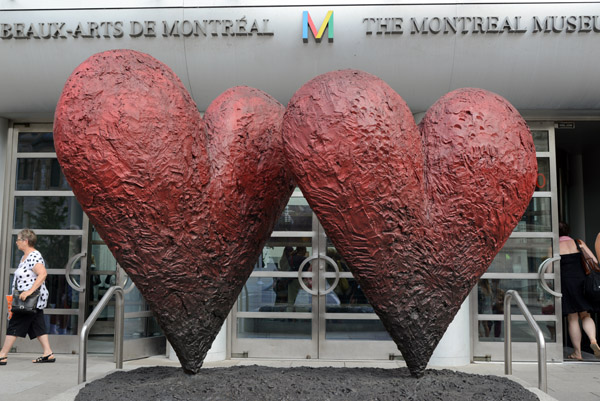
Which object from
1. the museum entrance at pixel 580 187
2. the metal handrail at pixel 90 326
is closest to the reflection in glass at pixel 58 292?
the metal handrail at pixel 90 326

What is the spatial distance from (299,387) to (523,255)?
4721 millimetres

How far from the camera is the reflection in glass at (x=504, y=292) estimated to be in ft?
21.8

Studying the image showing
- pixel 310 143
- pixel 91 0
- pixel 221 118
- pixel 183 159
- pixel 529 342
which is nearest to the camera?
pixel 310 143

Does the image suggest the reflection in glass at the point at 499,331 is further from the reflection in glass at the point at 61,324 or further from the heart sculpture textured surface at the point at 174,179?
the reflection in glass at the point at 61,324

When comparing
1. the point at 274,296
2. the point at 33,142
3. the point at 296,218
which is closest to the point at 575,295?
the point at 296,218

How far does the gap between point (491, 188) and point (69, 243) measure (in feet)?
18.9

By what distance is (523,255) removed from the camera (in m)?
6.71

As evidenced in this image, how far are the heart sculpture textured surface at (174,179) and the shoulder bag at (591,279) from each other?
4.88 meters

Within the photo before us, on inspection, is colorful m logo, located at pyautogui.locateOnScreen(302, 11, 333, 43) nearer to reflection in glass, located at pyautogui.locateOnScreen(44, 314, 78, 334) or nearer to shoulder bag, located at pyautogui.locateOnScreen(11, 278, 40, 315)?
shoulder bag, located at pyautogui.locateOnScreen(11, 278, 40, 315)

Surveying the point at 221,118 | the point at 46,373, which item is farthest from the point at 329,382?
the point at 46,373

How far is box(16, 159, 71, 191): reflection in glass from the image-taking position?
7.11 metres

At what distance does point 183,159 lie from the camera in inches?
114

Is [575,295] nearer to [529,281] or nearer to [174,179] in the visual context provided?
[529,281]

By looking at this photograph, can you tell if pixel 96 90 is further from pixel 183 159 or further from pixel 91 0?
pixel 91 0
